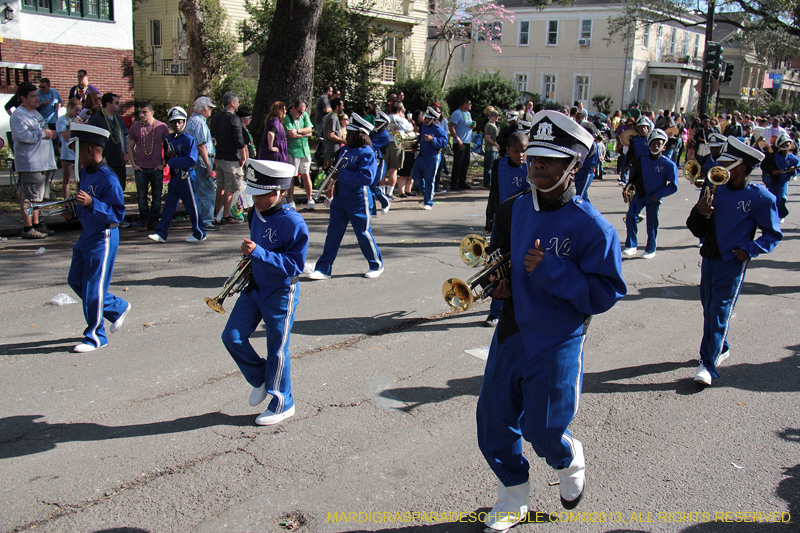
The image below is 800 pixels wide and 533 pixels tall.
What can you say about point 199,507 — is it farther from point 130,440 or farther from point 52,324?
point 52,324

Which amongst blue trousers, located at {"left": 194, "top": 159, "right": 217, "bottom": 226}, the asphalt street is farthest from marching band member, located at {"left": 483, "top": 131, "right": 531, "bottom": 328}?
blue trousers, located at {"left": 194, "top": 159, "right": 217, "bottom": 226}

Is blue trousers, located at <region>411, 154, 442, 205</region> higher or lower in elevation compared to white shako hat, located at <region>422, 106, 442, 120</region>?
lower

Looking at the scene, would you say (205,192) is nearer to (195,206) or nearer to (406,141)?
(195,206)

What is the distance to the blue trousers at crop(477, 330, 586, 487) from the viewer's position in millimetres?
3074

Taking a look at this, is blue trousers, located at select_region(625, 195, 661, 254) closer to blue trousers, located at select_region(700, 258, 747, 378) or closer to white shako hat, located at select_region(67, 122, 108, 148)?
blue trousers, located at select_region(700, 258, 747, 378)

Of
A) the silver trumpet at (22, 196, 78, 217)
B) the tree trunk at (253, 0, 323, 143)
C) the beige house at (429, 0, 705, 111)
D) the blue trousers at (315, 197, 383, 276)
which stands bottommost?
the blue trousers at (315, 197, 383, 276)

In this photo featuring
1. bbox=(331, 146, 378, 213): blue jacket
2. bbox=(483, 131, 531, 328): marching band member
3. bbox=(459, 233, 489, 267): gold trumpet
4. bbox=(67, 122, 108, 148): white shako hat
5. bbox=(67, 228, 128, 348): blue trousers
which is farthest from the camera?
bbox=(331, 146, 378, 213): blue jacket

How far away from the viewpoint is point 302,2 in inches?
523

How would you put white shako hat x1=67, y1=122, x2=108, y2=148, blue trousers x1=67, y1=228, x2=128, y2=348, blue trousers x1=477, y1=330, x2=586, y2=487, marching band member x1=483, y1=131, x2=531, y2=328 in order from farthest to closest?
marching band member x1=483, y1=131, x2=531, y2=328
blue trousers x1=67, y1=228, x2=128, y2=348
white shako hat x1=67, y1=122, x2=108, y2=148
blue trousers x1=477, y1=330, x2=586, y2=487

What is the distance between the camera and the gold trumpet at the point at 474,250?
3.56 m

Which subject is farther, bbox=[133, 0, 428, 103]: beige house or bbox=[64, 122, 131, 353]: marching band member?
bbox=[133, 0, 428, 103]: beige house

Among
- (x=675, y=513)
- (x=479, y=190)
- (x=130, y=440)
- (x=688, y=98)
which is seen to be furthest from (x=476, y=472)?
(x=688, y=98)

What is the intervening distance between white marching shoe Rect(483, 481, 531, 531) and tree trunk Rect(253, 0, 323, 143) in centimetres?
1160

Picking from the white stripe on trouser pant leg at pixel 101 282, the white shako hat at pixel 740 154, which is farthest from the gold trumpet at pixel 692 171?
the white stripe on trouser pant leg at pixel 101 282
